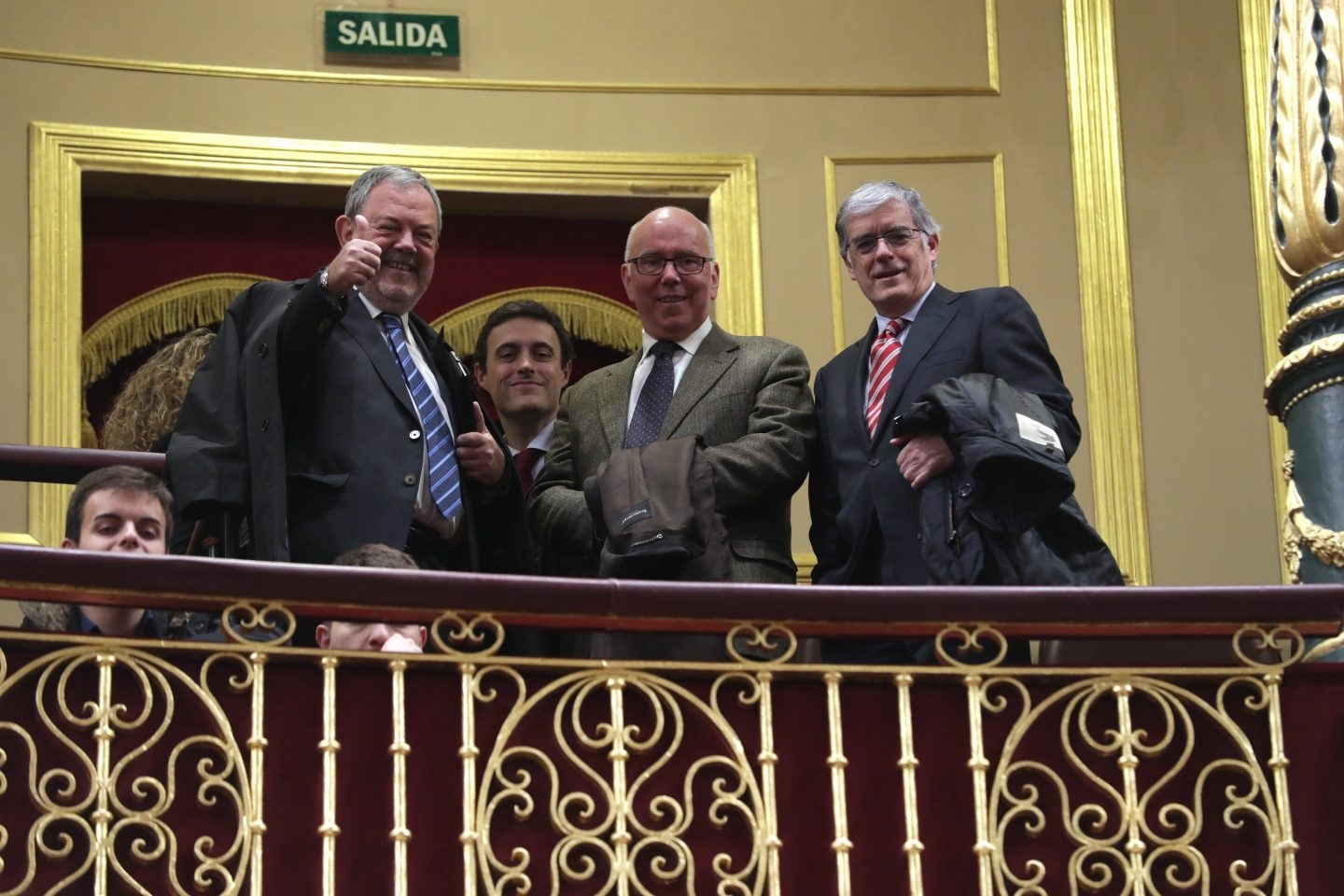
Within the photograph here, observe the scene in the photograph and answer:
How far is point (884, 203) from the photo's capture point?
187 inches

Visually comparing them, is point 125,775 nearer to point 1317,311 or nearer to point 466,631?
point 466,631

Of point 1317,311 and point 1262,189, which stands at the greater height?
point 1262,189

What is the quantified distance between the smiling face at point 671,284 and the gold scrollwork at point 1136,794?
1304mm

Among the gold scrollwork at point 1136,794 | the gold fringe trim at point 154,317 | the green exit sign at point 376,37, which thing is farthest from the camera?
the green exit sign at point 376,37

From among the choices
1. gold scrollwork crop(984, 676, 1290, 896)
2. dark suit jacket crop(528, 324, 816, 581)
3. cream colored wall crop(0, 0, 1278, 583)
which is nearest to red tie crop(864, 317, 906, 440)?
dark suit jacket crop(528, 324, 816, 581)

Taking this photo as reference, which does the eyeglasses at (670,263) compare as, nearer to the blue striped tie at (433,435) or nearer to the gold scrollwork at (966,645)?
the blue striped tie at (433,435)

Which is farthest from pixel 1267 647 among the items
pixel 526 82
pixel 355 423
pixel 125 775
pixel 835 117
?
pixel 526 82

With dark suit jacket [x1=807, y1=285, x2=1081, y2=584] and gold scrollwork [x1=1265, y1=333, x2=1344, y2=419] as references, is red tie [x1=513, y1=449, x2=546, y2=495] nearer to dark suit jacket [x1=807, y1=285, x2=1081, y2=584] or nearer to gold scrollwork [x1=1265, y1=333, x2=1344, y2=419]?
dark suit jacket [x1=807, y1=285, x2=1081, y2=584]

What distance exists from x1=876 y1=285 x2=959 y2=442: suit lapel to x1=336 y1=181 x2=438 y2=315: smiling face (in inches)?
36.7

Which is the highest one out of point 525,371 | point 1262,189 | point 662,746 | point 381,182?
point 1262,189

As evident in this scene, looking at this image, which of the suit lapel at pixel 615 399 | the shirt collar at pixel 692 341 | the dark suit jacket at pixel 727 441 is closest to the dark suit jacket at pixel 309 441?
the dark suit jacket at pixel 727 441

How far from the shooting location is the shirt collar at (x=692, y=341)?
4793 mm

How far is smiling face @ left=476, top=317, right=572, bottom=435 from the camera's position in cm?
531

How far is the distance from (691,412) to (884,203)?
58 cm
